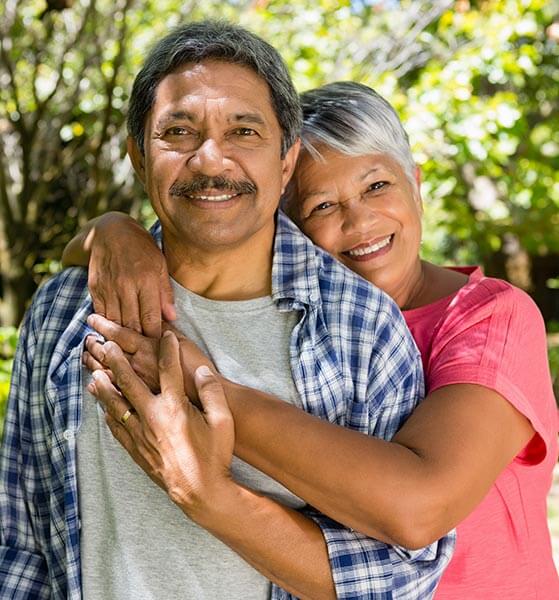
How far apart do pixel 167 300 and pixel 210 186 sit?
11.7 inches

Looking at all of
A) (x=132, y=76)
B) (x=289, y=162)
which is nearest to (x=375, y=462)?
(x=289, y=162)

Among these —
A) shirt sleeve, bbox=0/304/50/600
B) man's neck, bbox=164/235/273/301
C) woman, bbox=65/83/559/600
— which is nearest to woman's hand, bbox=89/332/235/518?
woman, bbox=65/83/559/600

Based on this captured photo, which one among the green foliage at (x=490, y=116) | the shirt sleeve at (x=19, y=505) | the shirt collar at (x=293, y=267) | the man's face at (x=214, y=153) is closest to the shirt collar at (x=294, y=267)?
the shirt collar at (x=293, y=267)

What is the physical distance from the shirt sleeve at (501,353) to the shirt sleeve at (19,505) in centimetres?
99

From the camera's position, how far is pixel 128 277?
220 centimetres

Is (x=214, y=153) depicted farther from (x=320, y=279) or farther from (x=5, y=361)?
(x=5, y=361)

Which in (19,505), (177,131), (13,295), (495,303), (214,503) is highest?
(177,131)

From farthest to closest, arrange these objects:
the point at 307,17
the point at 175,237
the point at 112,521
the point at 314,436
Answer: the point at 307,17
the point at 175,237
the point at 112,521
the point at 314,436

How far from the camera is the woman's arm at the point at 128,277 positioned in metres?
2.17

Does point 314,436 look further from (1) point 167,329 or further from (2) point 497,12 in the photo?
(2) point 497,12

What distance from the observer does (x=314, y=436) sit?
6.23ft

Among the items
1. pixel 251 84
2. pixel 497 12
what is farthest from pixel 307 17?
pixel 251 84

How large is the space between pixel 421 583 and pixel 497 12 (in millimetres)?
5255

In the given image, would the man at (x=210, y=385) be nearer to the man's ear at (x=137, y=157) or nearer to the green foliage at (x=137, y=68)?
the man's ear at (x=137, y=157)
